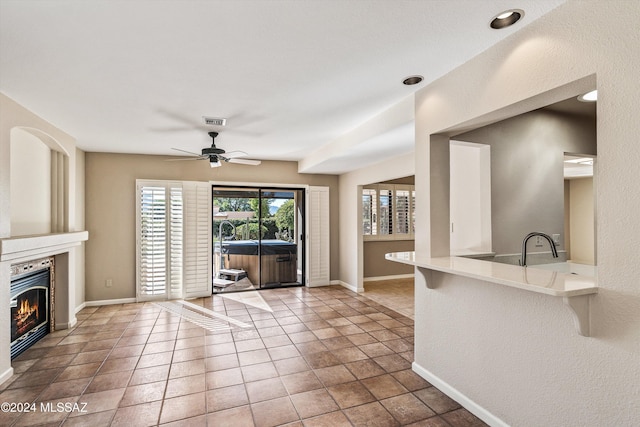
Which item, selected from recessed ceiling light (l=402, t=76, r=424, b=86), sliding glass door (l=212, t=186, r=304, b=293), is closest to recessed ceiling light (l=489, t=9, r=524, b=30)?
recessed ceiling light (l=402, t=76, r=424, b=86)

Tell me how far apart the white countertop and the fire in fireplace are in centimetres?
403

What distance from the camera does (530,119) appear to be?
329 centimetres

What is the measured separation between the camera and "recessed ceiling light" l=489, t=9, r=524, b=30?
5.98ft

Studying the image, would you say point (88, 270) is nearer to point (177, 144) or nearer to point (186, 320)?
point (186, 320)

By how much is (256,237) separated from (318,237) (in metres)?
1.24

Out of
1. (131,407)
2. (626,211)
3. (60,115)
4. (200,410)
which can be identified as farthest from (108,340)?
(626,211)

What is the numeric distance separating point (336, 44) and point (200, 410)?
2.78m

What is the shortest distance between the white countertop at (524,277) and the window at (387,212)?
4.63 meters

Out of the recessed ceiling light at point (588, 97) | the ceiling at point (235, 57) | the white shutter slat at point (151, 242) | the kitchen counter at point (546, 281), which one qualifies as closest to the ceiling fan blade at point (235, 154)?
the white shutter slat at point (151, 242)

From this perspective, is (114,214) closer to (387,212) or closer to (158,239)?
(158,239)

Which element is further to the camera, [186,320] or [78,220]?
[78,220]

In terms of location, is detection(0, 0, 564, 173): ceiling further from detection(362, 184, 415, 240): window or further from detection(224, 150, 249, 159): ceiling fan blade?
detection(362, 184, 415, 240): window

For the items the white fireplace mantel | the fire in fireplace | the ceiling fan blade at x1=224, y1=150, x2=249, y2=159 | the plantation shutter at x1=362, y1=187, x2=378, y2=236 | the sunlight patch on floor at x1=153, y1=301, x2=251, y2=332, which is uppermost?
the ceiling fan blade at x1=224, y1=150, x2=249, y2=159

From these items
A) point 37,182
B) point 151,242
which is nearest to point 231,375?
point 37,182
